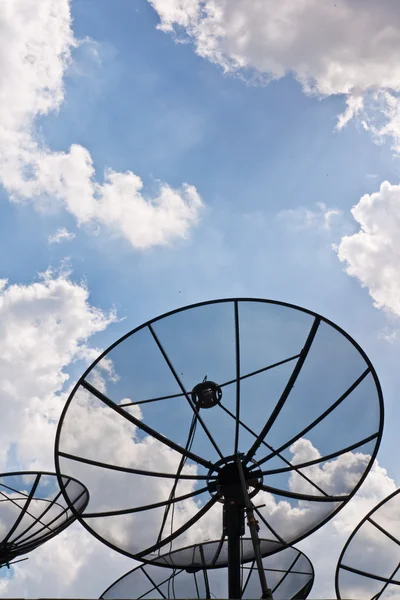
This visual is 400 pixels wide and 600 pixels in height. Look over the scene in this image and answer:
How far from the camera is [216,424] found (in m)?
10.4

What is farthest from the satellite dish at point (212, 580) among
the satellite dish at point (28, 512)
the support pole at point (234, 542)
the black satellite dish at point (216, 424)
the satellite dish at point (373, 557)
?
the support pole at point (234, 542)

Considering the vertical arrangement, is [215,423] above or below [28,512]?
below

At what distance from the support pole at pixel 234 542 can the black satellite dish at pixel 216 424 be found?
0.98 metres

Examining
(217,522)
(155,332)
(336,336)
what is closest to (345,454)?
(336,336)

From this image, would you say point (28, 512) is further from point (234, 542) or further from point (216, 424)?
point (234, 542)

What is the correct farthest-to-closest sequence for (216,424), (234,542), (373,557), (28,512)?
1. (28,512)
2. (373,557)
3. (216,424)
4. (234,542)

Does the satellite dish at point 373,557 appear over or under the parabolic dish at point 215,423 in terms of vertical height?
under

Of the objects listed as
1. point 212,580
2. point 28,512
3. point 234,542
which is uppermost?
point 28,512

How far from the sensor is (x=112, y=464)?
33.2 ft

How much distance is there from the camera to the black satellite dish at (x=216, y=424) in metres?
9.77

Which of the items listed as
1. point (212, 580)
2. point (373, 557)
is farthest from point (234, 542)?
point (373, 557)

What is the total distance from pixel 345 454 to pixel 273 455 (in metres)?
1.24

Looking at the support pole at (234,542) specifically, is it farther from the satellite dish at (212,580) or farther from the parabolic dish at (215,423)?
the satellite dish at (212,580)

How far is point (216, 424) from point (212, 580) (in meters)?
3.59
